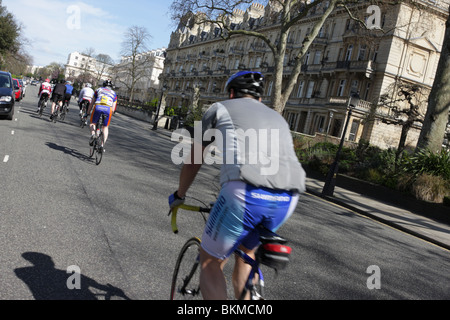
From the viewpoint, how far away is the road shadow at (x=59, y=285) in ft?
11.5

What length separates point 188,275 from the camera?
3.15 meters

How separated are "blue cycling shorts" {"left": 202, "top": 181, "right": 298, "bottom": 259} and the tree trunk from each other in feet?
55.0

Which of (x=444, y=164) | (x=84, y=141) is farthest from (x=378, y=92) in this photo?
(x=84, y=141)

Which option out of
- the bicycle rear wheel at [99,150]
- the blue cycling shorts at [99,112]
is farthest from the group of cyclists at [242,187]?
the blue cycling shorts at [99,112]

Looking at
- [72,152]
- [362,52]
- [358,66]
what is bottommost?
[72,152]

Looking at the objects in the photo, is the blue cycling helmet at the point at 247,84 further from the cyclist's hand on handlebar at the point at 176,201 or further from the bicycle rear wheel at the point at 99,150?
the bicycle rear wheel at the point at 99,150

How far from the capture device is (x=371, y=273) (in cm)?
592

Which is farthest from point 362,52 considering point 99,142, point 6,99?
point 99,142

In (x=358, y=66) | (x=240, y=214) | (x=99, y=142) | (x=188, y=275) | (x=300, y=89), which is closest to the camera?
(x=240, y=214)

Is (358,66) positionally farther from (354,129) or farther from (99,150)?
(99,150)

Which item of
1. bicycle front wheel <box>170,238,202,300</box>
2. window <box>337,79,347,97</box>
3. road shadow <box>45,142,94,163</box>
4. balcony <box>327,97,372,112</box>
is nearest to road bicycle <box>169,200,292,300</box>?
bicycle front wheel <box>170,238,202,300</box>

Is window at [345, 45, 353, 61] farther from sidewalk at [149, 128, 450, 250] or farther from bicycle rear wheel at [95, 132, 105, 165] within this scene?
bicycle rear wheel at [95, 132, 105, 165]

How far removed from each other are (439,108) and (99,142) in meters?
13.5
